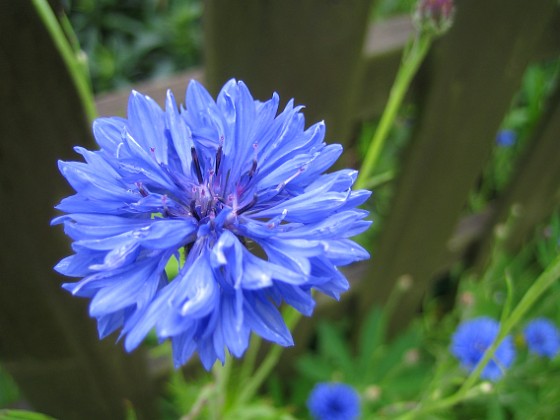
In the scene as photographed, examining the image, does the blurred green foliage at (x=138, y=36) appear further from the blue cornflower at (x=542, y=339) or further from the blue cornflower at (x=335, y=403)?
the blue cornflower at (x=542, y=339)

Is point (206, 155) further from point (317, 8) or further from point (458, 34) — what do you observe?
point (458, 34)

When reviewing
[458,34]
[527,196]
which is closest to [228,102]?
[458,34]

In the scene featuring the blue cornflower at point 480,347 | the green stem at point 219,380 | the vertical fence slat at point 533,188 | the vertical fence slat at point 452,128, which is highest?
the vertical fence slat at point 533,188

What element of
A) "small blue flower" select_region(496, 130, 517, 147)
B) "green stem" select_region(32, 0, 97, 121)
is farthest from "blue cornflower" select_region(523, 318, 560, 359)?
"green stem" select_region(32, 0, 97, 121)

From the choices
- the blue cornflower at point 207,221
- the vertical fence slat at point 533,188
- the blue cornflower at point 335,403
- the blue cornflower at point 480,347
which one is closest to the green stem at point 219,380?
the blue cornflower at point 207,221

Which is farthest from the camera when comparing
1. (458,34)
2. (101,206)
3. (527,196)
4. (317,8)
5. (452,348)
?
(527,196)

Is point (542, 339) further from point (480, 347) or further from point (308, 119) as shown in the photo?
point (308, 119)

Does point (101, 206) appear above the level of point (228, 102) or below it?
below

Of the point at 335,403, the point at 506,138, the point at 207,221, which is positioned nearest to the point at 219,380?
the point at 207,221
